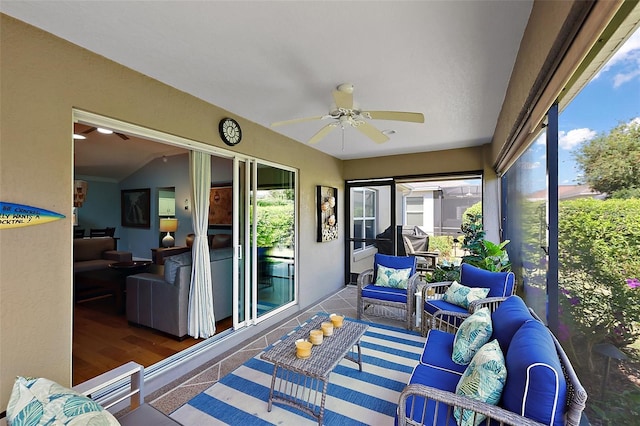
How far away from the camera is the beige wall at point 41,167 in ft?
5.18

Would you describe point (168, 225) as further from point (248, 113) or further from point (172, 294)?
point (248, 113)

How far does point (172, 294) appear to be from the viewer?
10.0 ft

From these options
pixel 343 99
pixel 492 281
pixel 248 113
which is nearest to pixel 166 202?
pixel 248 113

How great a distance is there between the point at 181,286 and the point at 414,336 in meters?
2.81

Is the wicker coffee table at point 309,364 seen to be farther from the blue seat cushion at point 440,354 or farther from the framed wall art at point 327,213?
the framed wall art at point 327,213

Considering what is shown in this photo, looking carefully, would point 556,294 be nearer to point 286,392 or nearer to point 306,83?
point 286,392

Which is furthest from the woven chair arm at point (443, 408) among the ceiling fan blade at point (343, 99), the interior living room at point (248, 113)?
the ceiling fan blade at point (343, 99)

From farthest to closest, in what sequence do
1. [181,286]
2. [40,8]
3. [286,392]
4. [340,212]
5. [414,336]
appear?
[340,212] → [414,336] → [181,286] → [286,392] → [40,8]

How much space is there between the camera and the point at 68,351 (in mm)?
1849

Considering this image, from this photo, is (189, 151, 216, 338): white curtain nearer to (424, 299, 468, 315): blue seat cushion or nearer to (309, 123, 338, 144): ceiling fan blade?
(309, 123, 338, 144): ceiling fan blade

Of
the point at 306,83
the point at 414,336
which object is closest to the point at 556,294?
the point at 414,336

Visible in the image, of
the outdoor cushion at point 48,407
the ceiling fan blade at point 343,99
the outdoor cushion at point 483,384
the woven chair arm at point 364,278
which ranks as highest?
the ceiling fan blade at point 343,99

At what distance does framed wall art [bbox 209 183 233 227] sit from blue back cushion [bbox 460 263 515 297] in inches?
157

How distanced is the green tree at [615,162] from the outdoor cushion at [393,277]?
8.08 feet
